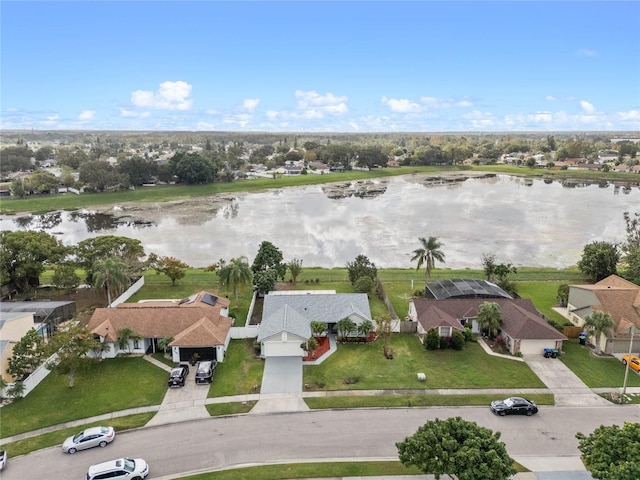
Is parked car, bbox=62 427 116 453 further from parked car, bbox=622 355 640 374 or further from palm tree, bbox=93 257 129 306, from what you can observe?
parked car, bbox=622 355 640 374

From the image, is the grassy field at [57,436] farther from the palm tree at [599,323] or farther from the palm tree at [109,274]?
the palm tree at [599,323]

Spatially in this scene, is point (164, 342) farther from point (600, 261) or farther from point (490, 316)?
point (600, 261)

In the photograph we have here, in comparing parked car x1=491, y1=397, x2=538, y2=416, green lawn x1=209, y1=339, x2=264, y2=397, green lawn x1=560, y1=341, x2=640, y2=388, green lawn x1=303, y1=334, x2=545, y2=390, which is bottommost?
green lawn x1=209, y1=339, x2=264, y2=397

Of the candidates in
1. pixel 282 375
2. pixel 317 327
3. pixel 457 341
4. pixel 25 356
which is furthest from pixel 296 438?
pixel 25 356

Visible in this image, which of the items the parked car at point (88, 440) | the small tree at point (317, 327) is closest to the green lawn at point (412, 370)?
the small tree at point (317, 327)

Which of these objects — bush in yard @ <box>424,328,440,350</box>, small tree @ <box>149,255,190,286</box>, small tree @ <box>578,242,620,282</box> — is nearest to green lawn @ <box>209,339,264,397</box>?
bush in yard @ <box>424,328,440,350</box>

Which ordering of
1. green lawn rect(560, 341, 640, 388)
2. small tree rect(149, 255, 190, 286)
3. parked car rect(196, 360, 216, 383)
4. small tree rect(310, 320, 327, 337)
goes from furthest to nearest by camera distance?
1. small tree rect(149, 255, 190, 286)
2. small tree rect(310, 320, 327, 337)
3. green lawn rect(560, 341, 640, 388)
4. parked car rect(196, 360, 216, 383)
